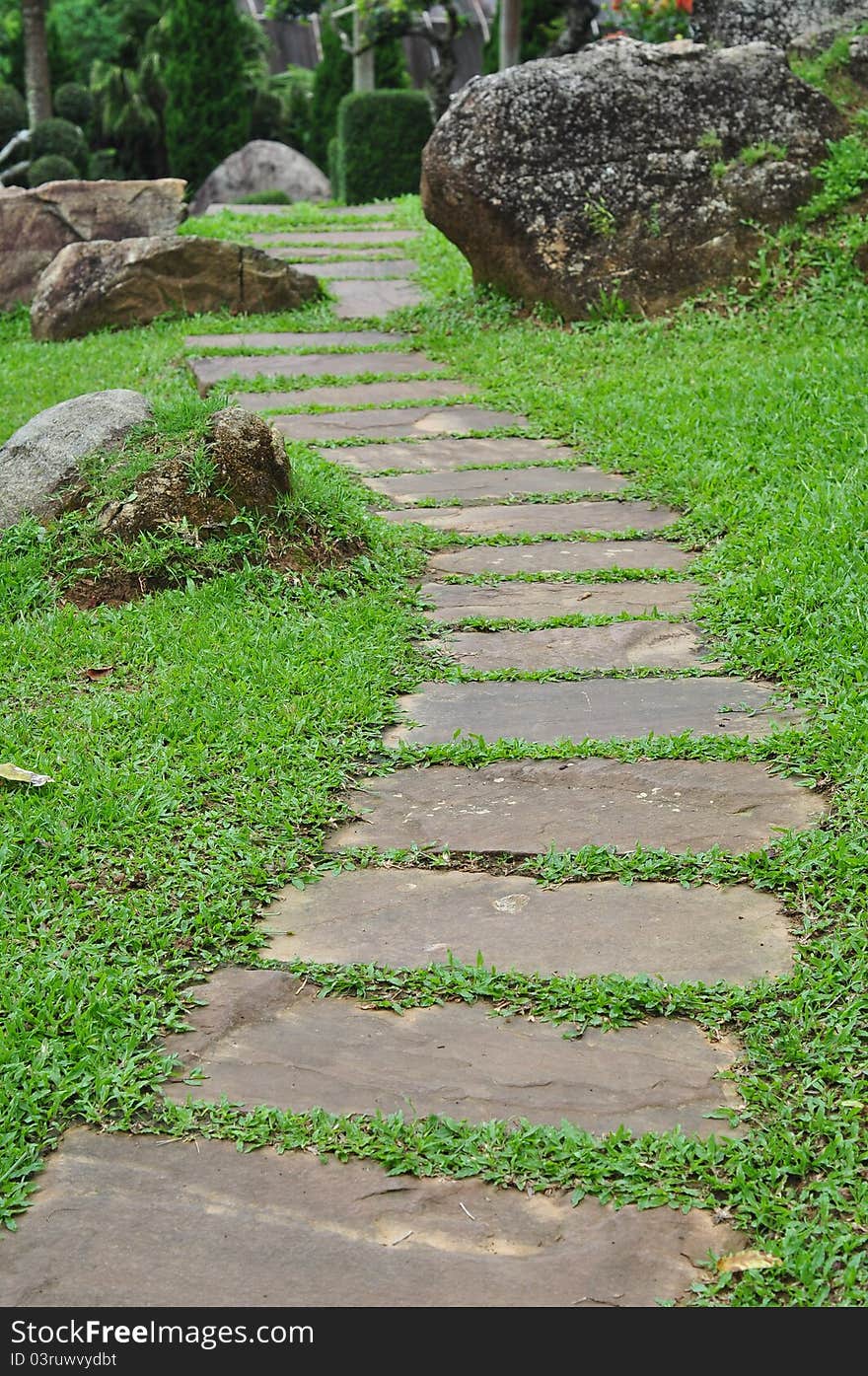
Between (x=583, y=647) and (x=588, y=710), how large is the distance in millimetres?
435

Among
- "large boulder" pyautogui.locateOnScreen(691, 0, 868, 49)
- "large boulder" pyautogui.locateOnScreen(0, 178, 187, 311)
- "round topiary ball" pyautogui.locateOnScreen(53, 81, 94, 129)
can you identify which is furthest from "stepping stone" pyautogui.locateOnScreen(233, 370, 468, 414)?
"round topiary ball" pyautogui.locateOnScreen(53, 81, 94, 129)

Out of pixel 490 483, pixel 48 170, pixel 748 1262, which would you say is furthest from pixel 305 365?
pixel 48 170

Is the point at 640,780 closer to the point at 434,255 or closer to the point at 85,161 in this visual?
the point at 434,255

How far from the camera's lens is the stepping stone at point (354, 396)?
6.87 m

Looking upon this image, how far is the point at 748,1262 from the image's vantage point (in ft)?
6.32

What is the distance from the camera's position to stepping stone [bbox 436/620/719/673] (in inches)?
156

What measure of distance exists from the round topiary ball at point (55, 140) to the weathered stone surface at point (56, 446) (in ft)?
48.4

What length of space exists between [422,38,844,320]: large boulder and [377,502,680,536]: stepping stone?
296 centimetres

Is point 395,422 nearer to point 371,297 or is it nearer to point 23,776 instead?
point 371,297

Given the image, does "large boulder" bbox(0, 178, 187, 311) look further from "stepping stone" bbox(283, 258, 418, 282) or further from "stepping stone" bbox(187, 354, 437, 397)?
"stepping stone" bbox(187, 354, 437, 397)

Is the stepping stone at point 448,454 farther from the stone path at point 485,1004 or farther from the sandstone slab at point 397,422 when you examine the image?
the stone path at point 485,1004

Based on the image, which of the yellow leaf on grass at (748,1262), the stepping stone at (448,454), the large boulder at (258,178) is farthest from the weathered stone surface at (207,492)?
the large boulder at (258,178)

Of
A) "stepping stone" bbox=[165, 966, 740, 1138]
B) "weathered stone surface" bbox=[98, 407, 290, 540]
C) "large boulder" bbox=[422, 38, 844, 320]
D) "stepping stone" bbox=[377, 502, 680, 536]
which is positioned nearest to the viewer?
"stepping stone" bbox=[165, 966, 740, 1138]

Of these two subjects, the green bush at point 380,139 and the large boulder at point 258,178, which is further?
the large boulder at point 258,178
